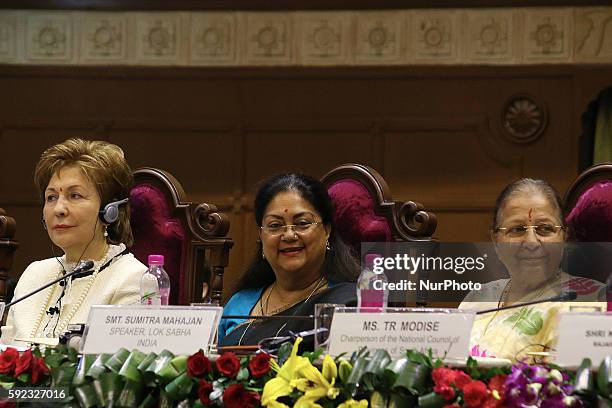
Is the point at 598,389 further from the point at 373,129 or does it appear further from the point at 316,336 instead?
the point at 373,129

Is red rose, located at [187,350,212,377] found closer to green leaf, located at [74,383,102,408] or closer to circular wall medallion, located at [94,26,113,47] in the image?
green leaf, located at [74,383,102,408]

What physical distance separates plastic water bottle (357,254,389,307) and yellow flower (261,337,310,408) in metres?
0.38

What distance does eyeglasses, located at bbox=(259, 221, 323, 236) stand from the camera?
3.09 metres

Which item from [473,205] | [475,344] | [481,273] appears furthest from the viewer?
[473,205]

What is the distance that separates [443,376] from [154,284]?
3.18 ft

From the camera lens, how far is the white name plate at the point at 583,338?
1.95 meters

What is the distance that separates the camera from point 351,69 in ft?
19.8

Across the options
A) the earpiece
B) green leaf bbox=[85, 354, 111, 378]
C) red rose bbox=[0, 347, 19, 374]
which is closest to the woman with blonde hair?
the earpiece

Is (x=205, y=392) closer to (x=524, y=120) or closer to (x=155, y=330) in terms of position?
(x=155, y=330)

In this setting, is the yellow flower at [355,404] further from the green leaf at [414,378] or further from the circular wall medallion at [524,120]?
the circular wall medallion at [524,120]

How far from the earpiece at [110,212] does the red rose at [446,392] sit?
152 cm

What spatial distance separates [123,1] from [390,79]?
4.93ft

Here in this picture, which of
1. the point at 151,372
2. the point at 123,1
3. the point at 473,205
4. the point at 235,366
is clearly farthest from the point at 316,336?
the point at 123,1

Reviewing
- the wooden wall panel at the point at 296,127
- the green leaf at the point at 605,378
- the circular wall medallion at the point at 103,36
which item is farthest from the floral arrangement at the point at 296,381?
the circular wall medallion at the point at 103,36
